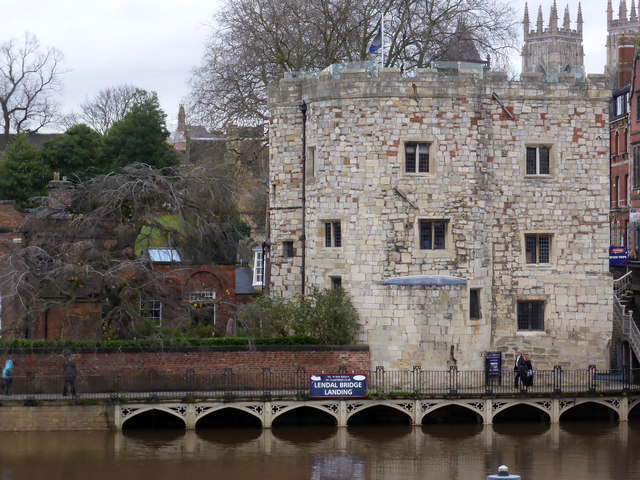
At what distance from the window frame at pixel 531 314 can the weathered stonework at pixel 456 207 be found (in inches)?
7.0

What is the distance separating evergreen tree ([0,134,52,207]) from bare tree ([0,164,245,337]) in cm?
1525

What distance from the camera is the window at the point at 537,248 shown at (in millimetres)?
Answer: 38656

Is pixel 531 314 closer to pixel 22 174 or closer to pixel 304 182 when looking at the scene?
pixel 304 182

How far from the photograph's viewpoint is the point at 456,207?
37.4 meters

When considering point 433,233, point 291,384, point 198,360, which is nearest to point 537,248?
point 433,233

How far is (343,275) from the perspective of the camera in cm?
3759

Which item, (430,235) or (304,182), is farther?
(304,182)

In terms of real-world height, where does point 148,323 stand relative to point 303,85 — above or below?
below

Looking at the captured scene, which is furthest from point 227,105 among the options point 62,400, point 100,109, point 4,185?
point 100,109

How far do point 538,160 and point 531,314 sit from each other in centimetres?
525

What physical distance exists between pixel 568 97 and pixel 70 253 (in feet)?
57.5

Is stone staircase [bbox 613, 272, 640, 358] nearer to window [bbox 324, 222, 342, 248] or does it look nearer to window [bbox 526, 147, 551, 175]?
window [bbox 526, 147, 551, 175]

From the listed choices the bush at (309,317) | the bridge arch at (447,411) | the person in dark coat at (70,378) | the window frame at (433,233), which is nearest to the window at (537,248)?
the window frame at (433,233)

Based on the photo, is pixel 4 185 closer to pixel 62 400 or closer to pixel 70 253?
pixel 70 253
